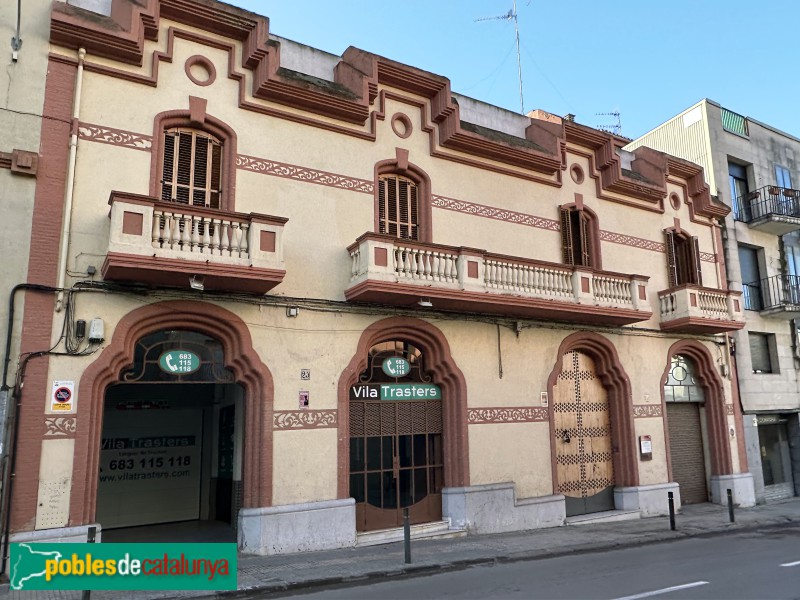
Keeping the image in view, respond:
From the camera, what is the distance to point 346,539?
11.9m

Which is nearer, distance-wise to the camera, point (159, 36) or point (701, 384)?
point (159, 36)

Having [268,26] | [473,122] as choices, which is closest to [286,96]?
[268,26]

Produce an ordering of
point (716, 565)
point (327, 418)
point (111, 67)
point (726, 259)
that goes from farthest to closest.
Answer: point (726, 259), point (327, 418), point (111, 67), point (716, 565)

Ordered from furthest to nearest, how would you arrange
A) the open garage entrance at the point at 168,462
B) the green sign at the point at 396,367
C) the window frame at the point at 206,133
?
the open garage entrance at the point at 168,462 < the green sign at the point at 396,367 < the window frame at the point at 206,133

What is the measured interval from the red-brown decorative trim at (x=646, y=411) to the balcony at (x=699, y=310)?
233cm

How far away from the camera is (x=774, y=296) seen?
21031mm

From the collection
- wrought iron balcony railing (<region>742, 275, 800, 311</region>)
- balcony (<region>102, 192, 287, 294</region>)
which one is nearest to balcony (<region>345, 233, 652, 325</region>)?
balcony (<region>102, 192, 287, 294</region>)

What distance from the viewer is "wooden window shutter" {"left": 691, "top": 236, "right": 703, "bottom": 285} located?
19219mm

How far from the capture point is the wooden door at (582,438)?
51.3 ft

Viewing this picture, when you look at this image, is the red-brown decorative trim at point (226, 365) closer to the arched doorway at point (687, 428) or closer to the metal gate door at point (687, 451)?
the arched doorway at point (687, 428)

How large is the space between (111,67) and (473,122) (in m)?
8.83

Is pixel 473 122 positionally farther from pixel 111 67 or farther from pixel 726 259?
pixel 726 259

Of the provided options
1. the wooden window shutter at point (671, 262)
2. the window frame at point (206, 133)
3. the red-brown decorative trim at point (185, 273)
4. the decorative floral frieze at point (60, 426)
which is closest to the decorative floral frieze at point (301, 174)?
the window frame at point (206, 133)

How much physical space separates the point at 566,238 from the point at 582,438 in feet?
17.7
